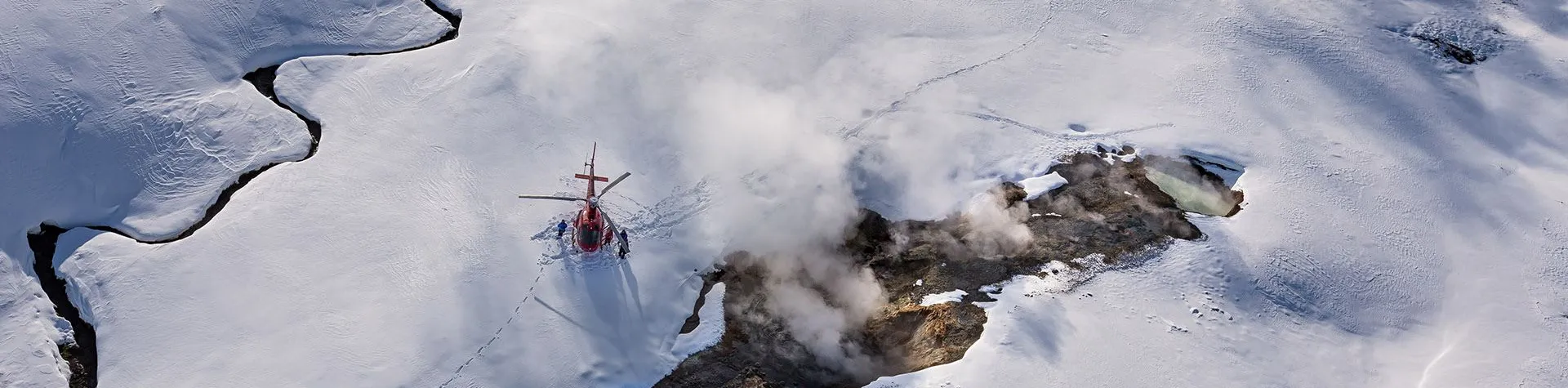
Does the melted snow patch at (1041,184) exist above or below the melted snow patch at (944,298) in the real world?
above

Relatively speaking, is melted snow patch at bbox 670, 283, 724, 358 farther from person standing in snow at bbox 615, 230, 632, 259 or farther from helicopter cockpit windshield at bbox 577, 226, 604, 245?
helicopter cockpit windshield at bbox 577, 226, 604, 245

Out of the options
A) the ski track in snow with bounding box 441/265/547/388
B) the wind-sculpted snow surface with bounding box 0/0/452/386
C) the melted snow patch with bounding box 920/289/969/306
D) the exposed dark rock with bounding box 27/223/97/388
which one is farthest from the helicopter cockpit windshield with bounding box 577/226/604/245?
the exposed dark rock with bounding box 27/223/97/388

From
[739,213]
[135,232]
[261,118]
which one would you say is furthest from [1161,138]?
[135,232]

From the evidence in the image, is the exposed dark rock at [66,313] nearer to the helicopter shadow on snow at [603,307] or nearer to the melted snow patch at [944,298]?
the helicopter shadow on snow at [603,307]

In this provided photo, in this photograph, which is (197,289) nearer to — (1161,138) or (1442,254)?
(1161,138)

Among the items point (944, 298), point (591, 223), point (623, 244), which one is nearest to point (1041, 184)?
point (944, 298)

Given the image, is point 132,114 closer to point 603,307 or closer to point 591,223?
point 591,223

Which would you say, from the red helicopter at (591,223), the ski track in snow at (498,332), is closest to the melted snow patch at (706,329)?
the red helicopter at (591,223)
